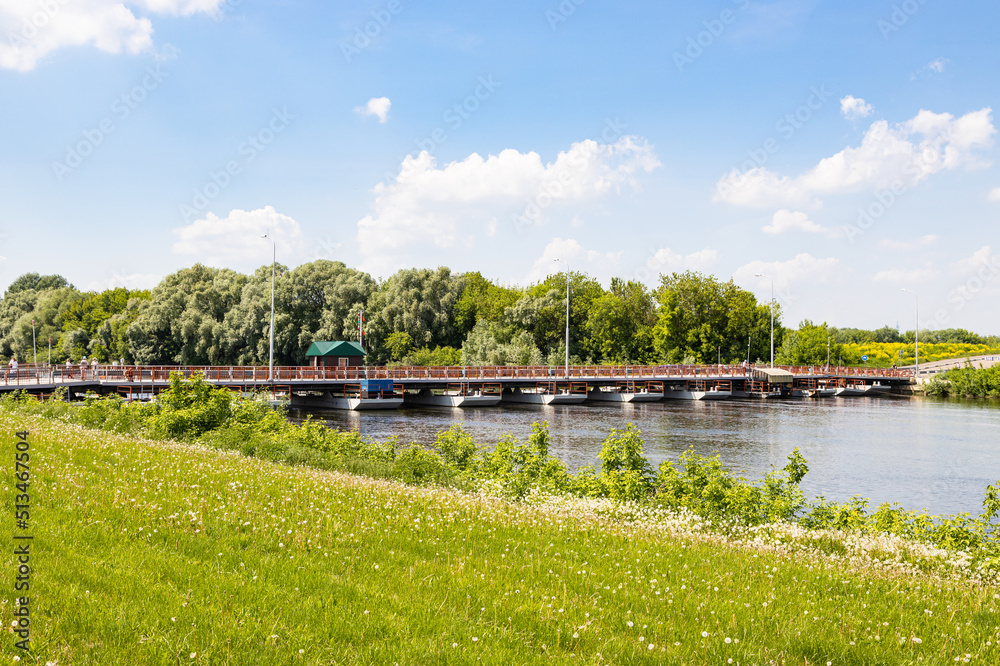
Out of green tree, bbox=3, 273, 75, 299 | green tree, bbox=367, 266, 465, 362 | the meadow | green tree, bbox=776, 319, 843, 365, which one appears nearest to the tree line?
green tree, bbox=367, 266, 465, 362

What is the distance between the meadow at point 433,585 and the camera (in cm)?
514

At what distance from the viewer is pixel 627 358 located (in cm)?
9162

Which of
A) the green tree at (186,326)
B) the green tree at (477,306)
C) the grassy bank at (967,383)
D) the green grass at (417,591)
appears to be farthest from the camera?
the green tree at (477,306)

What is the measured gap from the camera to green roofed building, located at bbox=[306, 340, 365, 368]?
205ft

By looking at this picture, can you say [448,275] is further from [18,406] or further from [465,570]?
[465,570]

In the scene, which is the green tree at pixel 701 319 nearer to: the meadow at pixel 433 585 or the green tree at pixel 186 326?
the green tree at pixel 186 326

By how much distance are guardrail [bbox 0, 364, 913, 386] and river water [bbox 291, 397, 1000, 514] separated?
5.51 meters

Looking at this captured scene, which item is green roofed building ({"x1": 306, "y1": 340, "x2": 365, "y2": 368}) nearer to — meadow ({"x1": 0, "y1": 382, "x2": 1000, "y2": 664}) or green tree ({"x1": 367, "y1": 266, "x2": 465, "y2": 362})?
green tree ({"x1": 367, "y1": 266, "x2": 465, "y2": 362})

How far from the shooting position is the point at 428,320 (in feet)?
299

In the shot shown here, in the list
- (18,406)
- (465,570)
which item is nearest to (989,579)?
(465,570)

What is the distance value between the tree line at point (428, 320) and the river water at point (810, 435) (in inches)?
1003

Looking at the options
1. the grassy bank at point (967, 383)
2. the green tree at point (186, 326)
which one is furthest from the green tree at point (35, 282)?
the grassy bank at point (967, 383)

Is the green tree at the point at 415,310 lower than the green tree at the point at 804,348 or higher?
higher

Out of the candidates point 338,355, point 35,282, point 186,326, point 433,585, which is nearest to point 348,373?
point 338,355
